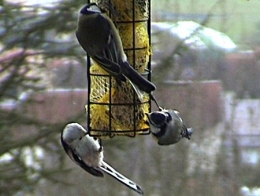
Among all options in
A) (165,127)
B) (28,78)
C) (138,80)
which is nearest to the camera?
(138,80)

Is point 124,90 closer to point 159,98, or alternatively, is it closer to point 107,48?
point 107,48

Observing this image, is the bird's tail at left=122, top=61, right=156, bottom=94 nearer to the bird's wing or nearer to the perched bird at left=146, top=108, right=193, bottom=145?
the perched bird at left=146, top=108, right=193, bottom=145

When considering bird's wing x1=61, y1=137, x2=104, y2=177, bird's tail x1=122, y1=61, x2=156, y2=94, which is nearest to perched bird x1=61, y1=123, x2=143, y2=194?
bird's wing x1=61, y1=137, x2=104, y2=177

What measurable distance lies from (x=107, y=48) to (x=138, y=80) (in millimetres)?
107

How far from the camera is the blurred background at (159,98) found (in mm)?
2559

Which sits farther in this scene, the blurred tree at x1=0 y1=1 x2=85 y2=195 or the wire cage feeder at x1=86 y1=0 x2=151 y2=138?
the blurred tree at x1=0 y1=1 x2=85 y2=195

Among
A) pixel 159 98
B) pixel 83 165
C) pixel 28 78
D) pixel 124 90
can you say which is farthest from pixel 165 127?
pixel 28 78

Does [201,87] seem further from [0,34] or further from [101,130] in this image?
[101,130]

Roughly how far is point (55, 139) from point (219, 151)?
69 centimetres

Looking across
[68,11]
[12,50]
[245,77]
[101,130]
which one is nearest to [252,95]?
[245,77]

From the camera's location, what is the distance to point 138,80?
4.29 feet

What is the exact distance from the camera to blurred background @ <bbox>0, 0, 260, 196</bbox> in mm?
2559

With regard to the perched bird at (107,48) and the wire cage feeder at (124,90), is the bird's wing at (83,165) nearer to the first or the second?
the wire cage feeder at (124,90)

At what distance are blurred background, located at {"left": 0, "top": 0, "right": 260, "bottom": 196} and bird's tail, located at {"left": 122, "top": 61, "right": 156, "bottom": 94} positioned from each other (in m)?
1.22
